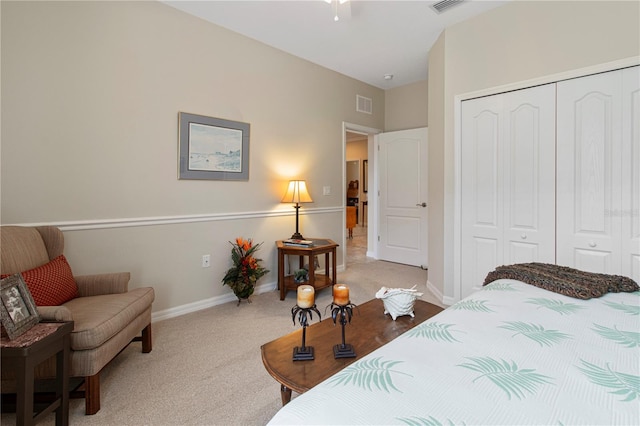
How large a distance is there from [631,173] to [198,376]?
3162 mm

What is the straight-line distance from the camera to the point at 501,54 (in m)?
2.70

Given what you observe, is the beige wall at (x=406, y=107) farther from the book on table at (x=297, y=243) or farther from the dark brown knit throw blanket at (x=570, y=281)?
the dark brown knit throw blanket at (x=570, y=281)

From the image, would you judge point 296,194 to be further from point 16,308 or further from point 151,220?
point 16,308

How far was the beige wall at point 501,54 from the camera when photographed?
221cm

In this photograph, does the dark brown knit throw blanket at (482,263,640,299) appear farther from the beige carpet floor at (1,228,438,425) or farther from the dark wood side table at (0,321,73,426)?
the dark wood side table at (0,321,73,426)

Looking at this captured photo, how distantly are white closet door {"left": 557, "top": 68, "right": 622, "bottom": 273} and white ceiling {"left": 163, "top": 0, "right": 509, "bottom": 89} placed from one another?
1.09 m

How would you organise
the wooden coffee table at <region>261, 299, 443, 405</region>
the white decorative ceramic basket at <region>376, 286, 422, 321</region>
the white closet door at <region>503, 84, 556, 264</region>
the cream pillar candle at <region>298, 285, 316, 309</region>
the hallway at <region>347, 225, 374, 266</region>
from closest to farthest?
the wooden coffee table at <region>261, 299, 443, 405</region> < the cream pillar candle at <region>298, 285, 316, 309</region> < the white decorative ceramic basket at <region>376, 286, 422, 321</region> < the white closet door at <region>503, 84, 556, 264</region> < the hallway at <region>347, 225, 374, 266</region>

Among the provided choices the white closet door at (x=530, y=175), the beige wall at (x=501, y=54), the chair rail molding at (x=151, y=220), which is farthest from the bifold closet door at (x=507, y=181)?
the chair rail molding at (x=151, y=220)

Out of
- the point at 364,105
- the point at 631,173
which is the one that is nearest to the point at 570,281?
the point at 631,173

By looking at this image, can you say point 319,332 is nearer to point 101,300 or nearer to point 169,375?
point 169,375

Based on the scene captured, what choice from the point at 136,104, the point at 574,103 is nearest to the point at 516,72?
the point at 574,103

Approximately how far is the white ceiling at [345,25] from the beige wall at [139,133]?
7.2 inches

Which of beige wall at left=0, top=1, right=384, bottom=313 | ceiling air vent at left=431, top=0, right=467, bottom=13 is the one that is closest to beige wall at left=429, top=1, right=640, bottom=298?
ceiling air vent at left=431, top=0, right=467, bottom=13

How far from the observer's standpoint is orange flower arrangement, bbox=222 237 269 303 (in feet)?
9.84
